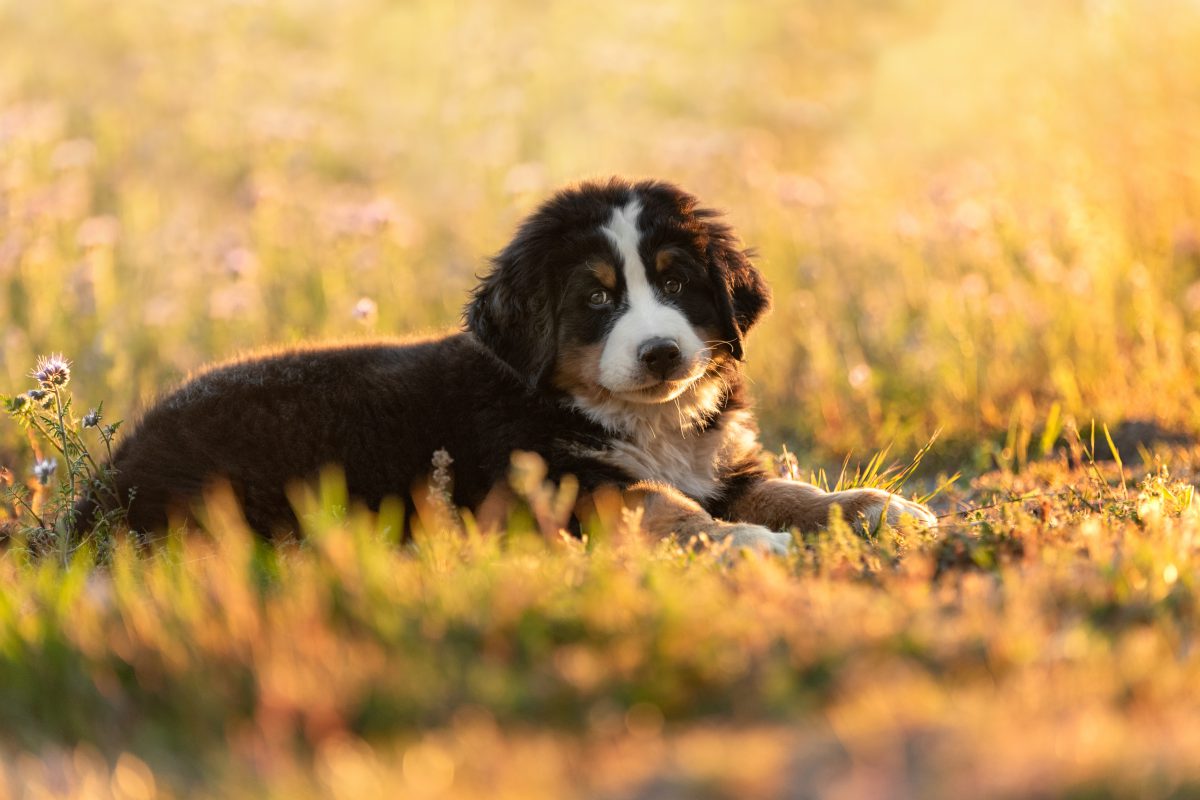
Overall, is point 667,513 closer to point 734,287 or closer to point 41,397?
point 734,287

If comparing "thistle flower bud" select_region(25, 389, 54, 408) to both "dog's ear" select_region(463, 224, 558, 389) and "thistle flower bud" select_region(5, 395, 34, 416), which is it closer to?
"thistle flower bud" select_region(5, 395, 34, 416)

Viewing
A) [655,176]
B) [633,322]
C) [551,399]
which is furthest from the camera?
[655,176]

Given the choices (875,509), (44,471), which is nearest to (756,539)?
(875,509)

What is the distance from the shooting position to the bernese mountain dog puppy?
4.35 meters

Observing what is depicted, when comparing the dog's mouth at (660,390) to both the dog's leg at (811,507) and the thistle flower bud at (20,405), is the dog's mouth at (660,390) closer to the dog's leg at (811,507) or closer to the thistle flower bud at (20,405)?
the dog's leg at (811,507)

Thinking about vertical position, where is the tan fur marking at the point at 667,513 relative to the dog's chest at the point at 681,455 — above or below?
below

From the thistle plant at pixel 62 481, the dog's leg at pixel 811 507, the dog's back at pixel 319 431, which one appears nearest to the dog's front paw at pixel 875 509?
the dog's leg at pixel 811 507

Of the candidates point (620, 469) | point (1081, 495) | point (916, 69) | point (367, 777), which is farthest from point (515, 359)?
point (916, 69)

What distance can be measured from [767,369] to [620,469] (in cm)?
318

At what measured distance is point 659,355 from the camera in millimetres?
4262

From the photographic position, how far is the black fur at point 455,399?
4.38 metres

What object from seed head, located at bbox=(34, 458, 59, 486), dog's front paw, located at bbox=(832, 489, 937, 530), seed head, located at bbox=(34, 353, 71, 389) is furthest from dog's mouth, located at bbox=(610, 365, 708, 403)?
seed head, located at bbox=(34, 458, 59, 486)

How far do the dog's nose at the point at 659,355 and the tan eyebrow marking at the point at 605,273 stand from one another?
1.06 ft

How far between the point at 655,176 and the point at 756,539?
2.61 m
